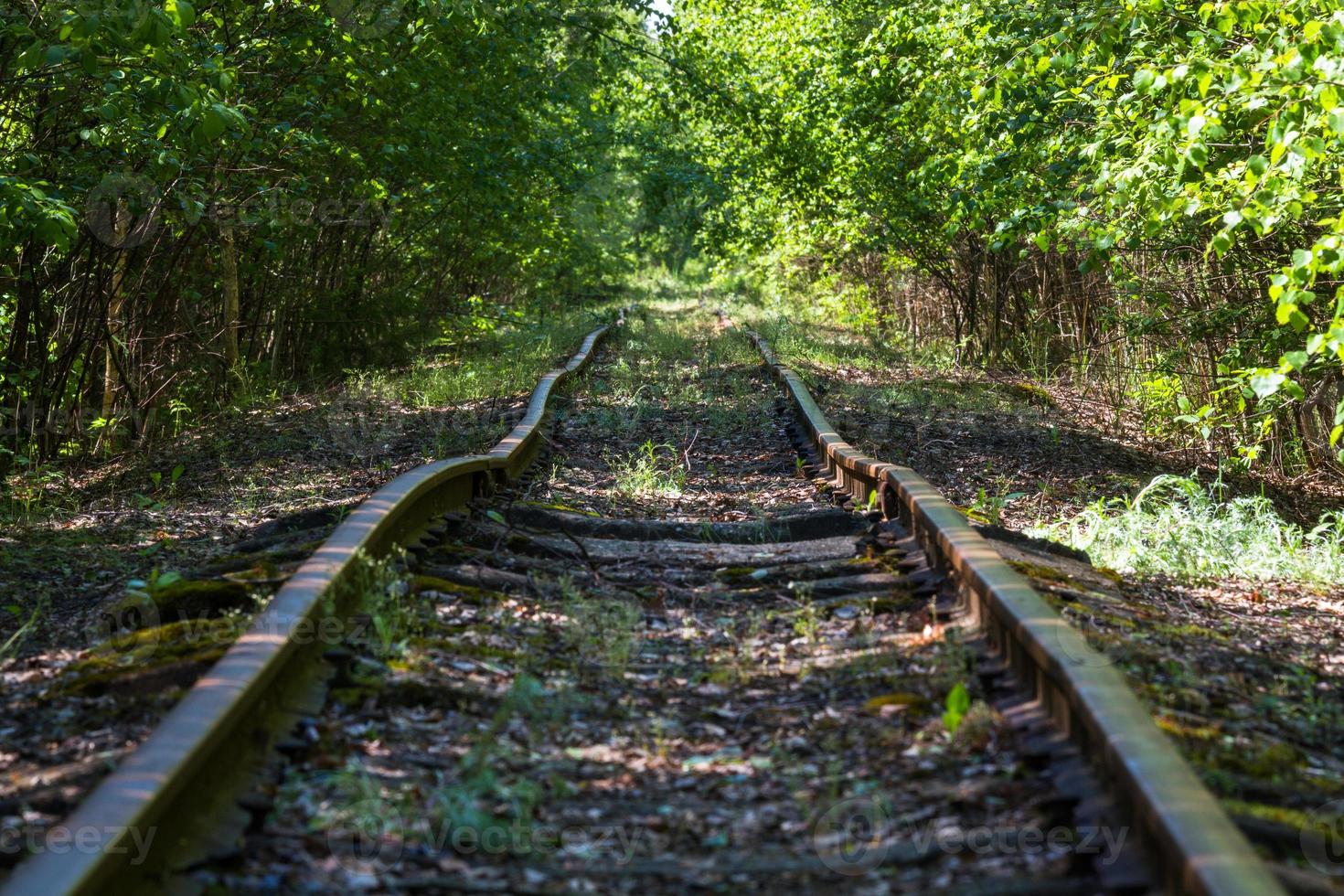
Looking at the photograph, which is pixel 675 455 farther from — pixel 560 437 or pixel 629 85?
pixel 629 85

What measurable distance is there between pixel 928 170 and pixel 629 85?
27.1 ft

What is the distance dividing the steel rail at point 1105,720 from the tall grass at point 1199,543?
129 centimetres

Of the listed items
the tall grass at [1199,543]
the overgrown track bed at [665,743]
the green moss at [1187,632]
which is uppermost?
the tall grass at [1199,543]

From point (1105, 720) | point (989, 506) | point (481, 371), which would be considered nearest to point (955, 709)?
point (1105, 720)

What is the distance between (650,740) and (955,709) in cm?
73

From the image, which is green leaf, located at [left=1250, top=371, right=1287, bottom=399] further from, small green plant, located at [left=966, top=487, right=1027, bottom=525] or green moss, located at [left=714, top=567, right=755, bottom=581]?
green moss, located at [left=714, top=567, right=755, bottom=581]

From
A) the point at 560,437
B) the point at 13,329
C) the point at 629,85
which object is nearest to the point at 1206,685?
the point at 560,437

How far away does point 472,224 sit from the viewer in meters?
15.0

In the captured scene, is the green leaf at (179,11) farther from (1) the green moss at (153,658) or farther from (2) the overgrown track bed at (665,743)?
(1) the green moss at (153,658)

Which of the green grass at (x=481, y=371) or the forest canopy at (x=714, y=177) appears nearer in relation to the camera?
the forest canopy at (x=714, y=177)

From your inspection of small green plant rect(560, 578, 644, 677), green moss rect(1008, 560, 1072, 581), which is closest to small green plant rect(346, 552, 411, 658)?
small green plant rect(560, 578, 644, 677)

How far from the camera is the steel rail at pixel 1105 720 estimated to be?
1.86 metres

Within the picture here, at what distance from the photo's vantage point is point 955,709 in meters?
2.92

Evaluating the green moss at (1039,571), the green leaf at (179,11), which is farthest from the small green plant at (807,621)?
the green leaf at (179,11)
